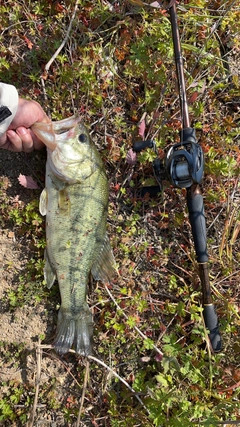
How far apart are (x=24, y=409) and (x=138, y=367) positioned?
Result: 1.05 m

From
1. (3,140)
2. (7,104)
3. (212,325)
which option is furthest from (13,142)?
(212,325)

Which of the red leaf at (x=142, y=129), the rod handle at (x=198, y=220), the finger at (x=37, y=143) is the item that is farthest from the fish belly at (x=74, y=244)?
the rod handle at (x=198, y=220)

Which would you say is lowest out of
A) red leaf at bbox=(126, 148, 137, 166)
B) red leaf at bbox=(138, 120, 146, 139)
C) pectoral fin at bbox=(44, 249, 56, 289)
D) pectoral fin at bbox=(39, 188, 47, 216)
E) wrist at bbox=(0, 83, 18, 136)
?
pectoral fin at bbox=(44, 249, 56, 289)

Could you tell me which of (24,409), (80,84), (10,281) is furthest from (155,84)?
(24,409)

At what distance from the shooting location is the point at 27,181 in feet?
11.2

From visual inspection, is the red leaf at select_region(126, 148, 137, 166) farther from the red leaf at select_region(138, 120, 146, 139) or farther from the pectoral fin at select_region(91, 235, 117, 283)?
the pectoral fin at select_region(91, 235, 117, 283)

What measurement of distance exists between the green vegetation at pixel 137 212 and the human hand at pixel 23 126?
11.0 inches

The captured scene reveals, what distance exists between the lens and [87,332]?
11.0 feet

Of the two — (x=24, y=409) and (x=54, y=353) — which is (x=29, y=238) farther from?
(x=24, y=409)

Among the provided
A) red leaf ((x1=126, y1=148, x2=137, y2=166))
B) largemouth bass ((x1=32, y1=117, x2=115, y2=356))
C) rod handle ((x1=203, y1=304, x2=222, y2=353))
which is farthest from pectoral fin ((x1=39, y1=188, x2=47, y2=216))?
rod handle ((x1=203, y1=304, x2=222, y2=353))

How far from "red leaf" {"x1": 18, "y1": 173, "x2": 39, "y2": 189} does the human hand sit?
0.25 metres

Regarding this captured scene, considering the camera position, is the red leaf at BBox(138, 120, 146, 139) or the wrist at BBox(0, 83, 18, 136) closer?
the wrist at BBox(0, 83, 18, 136)

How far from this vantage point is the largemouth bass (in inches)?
125

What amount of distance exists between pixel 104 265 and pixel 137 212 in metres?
0.61
